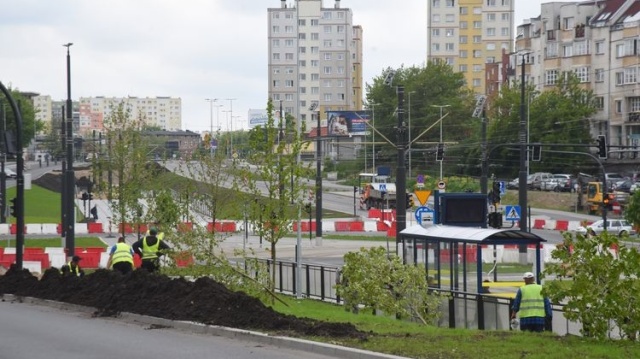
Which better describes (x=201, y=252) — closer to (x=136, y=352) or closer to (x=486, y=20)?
(x=136, y=352)

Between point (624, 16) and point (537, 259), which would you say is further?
point (624, 16)

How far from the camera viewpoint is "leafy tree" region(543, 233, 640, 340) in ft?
52.7

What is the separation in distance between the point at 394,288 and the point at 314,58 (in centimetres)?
15657

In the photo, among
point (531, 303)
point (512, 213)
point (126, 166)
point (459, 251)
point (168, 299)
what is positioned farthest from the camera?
point (126, 166)

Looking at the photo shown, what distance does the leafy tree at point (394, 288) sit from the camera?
Result: 74.0 ft

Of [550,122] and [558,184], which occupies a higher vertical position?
[550,122]

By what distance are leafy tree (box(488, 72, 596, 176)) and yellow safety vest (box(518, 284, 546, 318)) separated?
248 feet

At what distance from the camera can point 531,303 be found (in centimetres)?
1966

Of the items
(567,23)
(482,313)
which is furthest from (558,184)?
(482,313)

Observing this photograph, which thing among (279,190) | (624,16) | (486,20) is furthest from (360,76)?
(279,190)

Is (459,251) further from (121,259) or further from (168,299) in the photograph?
(168,299)

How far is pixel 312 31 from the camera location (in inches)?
6983

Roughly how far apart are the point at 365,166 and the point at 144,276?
9624 centimetres

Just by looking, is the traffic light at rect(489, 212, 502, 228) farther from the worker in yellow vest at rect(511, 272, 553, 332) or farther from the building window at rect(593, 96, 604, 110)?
the building window at rect(593, 96, 604, 110)
